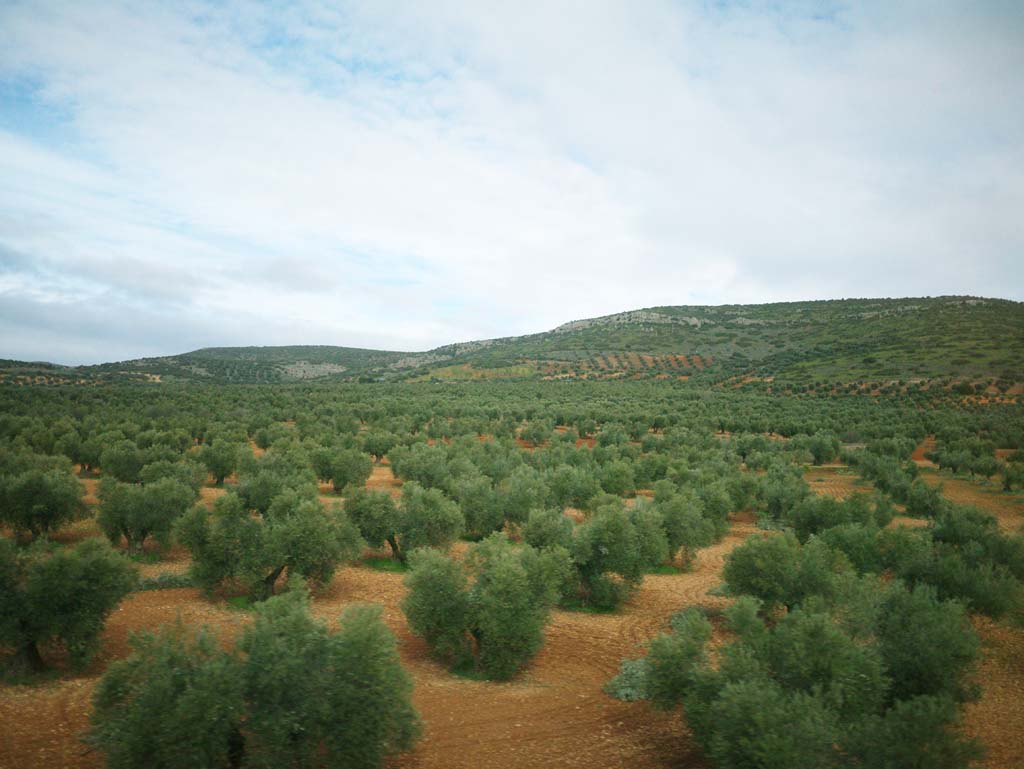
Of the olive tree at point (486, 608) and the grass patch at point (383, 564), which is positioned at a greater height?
the olive tree at point (486, 608)

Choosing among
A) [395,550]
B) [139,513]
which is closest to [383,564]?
[395,550]

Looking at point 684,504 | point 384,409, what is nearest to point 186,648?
point 684,504

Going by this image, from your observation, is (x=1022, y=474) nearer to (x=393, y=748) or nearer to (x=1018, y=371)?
(x=393, y=748)

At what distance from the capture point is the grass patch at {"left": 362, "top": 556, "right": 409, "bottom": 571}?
77.4 feet

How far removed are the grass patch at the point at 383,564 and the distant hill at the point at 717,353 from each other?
97659 mm

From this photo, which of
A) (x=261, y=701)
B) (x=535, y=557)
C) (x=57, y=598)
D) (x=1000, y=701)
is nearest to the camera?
(x=261, y=701)

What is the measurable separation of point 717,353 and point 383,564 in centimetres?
12695

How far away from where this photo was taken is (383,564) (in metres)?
24.0

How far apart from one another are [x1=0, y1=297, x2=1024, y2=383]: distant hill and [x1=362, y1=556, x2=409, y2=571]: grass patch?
320 ft

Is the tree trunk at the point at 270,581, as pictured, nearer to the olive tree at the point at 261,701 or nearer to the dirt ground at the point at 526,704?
the dirt ground at the point at 526,704

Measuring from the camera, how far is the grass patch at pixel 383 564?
77.4ft

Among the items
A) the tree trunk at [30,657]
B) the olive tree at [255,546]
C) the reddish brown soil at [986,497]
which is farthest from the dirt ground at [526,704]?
the reddish brown soil at [986,497]

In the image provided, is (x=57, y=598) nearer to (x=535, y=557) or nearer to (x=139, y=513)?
(x=139, y=513)

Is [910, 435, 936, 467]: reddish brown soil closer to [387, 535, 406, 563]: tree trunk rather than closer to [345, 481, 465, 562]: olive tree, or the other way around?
[345, 481, 465, 562]: olive tree
